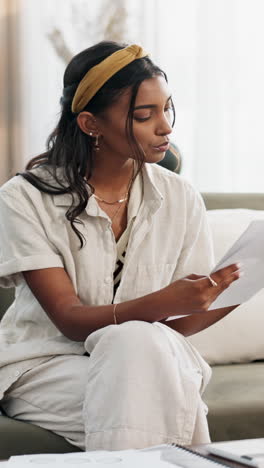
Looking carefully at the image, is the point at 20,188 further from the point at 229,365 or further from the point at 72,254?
the point at 229,365

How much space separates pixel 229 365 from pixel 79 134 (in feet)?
2.22

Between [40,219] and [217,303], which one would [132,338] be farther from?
[40,219]

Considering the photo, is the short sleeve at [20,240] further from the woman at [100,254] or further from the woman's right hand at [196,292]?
the woman's right hand at [196,292]

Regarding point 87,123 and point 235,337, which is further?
point 235,337

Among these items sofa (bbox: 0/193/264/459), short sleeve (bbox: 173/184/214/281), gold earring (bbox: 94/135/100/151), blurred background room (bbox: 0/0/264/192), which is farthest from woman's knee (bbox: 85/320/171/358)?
blurred background room (bbox: 0/0/264/192)

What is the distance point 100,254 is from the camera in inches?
64.6

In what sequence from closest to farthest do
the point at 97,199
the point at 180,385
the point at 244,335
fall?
the point at 180,385 < the point at 97,199 < the point at 244,335

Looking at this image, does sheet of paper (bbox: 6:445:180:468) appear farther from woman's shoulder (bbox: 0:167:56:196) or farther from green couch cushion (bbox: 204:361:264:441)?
woman's shoulder (bbox: 0:167:56:196)

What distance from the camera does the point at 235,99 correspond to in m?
3.32

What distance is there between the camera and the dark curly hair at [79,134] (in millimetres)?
1630

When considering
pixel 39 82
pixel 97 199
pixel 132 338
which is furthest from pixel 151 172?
pixel 39 82

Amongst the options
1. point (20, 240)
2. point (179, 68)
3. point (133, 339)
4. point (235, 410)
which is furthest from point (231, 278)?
point (179, 68)

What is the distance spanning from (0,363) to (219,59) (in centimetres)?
206

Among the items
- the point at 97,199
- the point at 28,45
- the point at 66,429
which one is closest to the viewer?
the point at 66,429
